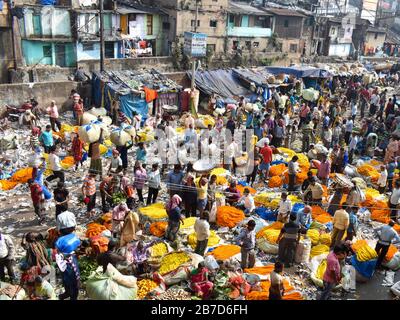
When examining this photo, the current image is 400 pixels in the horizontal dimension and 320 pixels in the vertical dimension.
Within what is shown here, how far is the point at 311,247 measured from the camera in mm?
9547

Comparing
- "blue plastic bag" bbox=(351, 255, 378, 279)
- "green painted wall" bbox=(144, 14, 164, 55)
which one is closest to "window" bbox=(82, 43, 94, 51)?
"green painted wall" bbox=(144, 14, 164, 55)

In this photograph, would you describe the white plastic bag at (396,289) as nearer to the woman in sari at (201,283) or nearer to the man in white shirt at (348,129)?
the woman in sari at (201,283)

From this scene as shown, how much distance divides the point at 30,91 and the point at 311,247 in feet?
43.4

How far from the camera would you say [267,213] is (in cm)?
1109

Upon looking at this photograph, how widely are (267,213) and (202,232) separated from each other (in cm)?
308

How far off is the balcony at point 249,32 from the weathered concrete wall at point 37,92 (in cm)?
1683

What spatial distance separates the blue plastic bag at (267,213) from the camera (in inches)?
433

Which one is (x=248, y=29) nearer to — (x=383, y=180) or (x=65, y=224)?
(x=383, y=180)

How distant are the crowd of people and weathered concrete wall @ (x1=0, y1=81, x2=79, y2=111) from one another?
638 millimetres

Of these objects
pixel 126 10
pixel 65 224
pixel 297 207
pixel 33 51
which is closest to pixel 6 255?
pixel 65 224

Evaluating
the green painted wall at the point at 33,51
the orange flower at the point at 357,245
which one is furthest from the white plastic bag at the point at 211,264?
the green painted wall at the point at 33,51
